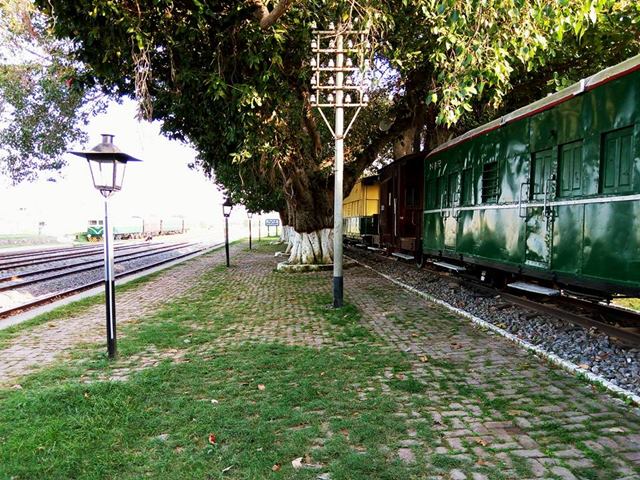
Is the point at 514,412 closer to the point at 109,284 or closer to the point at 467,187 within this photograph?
the point at 109,284

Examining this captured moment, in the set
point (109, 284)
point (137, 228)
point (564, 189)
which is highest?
point (564, 189)

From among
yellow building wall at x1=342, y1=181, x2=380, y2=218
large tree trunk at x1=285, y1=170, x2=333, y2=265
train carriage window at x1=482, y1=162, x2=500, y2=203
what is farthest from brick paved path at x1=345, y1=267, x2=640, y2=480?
yellow building wall at x1=342, y1=181, x2=380, y2=218

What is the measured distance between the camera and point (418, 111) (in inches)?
563

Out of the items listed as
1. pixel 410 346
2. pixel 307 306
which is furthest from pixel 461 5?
pixel 307 306

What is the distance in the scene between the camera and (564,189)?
6.28 meters

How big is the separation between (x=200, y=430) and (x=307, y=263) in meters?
12.2

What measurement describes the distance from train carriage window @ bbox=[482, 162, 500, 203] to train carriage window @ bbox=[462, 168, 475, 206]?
477mm

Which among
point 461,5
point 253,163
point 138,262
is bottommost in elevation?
point 138,262

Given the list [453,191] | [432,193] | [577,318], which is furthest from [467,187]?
[577,318]

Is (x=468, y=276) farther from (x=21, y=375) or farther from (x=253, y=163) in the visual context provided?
(x=21, y=375)

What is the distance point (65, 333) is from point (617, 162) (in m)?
8.04

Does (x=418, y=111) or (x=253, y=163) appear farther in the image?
(x=418, y=111)

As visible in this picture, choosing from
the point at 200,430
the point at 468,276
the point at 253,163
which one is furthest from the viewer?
the point at 253,163

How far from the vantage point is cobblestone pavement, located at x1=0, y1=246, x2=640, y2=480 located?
3.17 m
